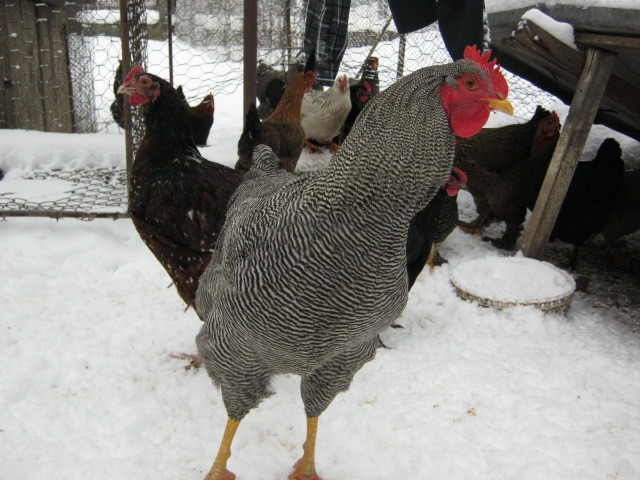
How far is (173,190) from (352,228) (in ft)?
4.15

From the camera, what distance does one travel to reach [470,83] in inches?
52.8

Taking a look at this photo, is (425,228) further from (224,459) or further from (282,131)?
(282,131)

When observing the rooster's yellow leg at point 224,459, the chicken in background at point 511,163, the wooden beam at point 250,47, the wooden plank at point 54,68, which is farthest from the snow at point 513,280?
the wooden plank at point 54,68

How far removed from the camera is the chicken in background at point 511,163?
3.98 m

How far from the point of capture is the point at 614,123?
4793mm

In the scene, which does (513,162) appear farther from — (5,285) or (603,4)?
(5,285)

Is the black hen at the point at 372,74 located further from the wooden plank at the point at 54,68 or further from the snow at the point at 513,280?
the wooden plank at the point at 54,68

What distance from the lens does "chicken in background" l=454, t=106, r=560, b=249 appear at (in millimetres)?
3977

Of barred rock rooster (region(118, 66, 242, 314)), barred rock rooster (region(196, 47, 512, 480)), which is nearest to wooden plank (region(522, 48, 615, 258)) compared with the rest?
barred rock rooster (region(196, 47, 512, 480))

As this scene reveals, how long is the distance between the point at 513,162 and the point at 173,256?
2.95 metres

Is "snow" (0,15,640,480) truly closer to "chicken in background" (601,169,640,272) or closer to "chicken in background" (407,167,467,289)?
"chicken in background" (407,167,467,289)

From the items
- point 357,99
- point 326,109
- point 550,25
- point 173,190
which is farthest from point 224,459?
point 357,99

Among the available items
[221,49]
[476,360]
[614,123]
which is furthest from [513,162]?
[221,49]

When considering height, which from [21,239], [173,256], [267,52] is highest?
[267,52]
